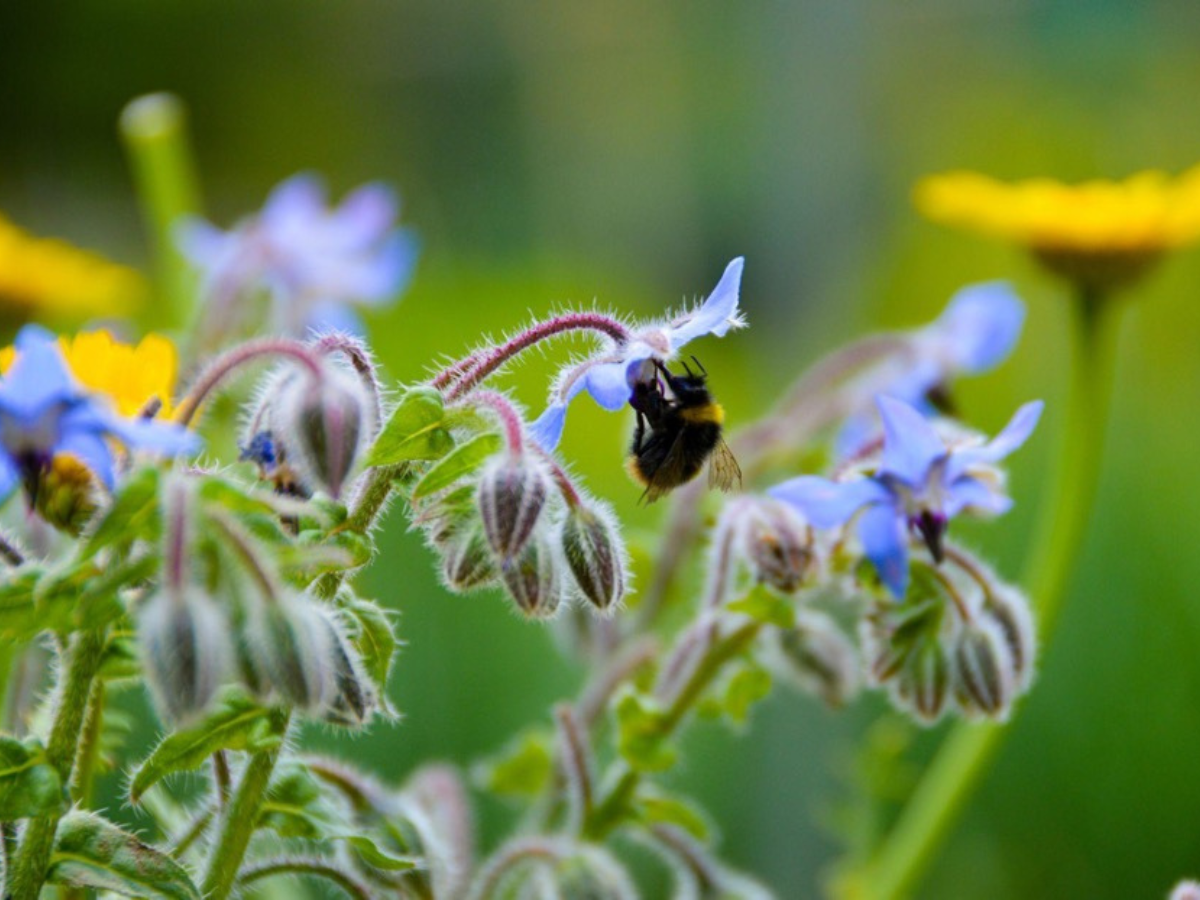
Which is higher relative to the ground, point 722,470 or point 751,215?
point 751,215

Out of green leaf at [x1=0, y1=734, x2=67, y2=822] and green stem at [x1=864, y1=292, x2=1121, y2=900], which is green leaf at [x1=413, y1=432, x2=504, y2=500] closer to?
green leaf at [x1=0, y1=734, x2=67, y2=822]

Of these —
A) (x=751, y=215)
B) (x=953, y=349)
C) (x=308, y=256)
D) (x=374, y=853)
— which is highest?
(x=751, y=215)

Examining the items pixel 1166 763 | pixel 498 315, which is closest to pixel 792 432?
pixel 1166 763

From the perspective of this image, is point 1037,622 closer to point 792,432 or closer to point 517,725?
point 792,432

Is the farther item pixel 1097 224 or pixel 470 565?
pixel 1097 224

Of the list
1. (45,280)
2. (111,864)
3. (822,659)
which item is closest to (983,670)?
(822,659)

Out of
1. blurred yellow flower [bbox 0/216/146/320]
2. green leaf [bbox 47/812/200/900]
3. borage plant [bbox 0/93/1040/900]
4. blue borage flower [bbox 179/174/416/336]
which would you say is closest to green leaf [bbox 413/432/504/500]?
borage plant [bbox 0/93/1040/900]

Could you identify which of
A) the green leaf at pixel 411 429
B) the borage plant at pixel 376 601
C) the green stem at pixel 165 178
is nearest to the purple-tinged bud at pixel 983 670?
the borage plant at pixel 376 601

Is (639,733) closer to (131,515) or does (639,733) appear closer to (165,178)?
(131,515)
